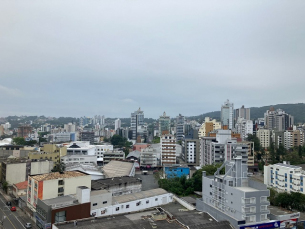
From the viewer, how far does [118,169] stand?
25.6m

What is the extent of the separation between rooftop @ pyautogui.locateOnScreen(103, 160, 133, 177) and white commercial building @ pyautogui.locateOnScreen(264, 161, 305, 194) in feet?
41.1

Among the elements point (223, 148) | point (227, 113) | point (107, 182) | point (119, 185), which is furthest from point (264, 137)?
point (107, 182)

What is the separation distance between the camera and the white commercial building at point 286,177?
801 inches

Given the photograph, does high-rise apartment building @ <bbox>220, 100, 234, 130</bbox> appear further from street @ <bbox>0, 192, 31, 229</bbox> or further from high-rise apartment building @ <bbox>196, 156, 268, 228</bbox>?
street @ <bbox>0, 192, 31, 229</bbox>

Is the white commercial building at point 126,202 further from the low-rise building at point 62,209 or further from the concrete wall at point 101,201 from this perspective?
the low-rise building at point 62,209

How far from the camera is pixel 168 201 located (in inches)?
711

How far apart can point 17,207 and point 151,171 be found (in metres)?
17.0

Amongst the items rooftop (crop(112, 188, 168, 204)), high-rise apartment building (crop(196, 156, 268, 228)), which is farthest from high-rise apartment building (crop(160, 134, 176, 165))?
high-rise apartment building (crop(196, 156, 268, 228))

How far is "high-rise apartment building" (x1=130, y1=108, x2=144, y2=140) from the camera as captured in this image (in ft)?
217

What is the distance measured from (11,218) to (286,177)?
1987 centimetres

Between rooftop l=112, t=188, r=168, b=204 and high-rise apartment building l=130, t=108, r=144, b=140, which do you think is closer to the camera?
rooftop l=112, t=188, r=168, b=204

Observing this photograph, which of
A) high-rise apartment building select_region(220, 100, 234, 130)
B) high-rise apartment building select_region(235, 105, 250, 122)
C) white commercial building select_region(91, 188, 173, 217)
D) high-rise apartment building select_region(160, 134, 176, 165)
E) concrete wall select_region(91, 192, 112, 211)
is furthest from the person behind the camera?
high-rise apartment building select_region(235, 105, 250, 122)

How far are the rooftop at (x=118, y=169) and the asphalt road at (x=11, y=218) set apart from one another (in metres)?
8.68

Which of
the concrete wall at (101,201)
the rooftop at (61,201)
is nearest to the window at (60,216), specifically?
the rooftop at (61,201)
